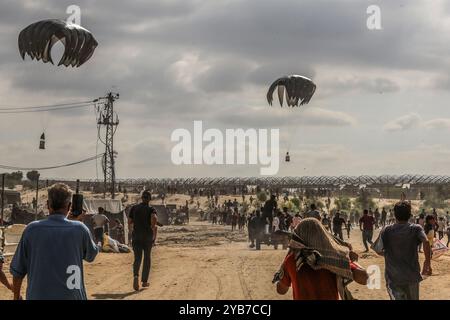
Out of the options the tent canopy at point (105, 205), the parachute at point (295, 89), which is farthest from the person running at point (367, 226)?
the tent canopy at point (105, 205)

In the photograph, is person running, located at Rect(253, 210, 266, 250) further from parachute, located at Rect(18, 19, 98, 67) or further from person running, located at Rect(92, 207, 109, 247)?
parachute, located at Rect(18, 19, 98, 67)

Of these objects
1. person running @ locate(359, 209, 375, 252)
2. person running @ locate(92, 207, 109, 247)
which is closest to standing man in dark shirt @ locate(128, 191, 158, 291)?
person running @ locate(92, 207, 109, 247)

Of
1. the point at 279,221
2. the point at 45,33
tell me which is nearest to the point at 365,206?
A: the point at 279,221

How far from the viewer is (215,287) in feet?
39.9

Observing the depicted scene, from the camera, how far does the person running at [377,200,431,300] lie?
7344 mm

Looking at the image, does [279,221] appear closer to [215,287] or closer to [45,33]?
[45,33]

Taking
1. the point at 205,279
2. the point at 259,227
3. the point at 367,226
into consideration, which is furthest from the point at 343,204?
the point at 205,279

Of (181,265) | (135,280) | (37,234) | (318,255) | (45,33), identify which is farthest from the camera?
(45,33)

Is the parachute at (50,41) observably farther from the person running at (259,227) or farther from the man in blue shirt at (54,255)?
the man in blue shirt at (54,255)

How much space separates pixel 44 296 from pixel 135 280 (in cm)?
684

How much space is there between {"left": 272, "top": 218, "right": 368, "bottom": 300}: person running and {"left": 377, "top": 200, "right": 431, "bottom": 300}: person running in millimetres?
2615

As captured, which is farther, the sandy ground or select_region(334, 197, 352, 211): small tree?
select_region(334, 197, 352, 211): small tree

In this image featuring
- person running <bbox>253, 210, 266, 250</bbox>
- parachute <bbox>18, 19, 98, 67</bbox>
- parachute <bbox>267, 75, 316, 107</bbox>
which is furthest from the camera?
parachute <bbox>267, 75, 316, 107</bbox>

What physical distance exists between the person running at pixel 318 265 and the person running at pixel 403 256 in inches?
103
